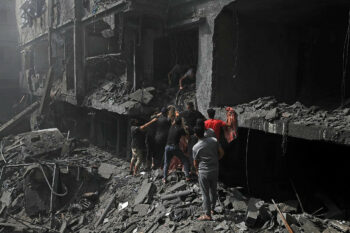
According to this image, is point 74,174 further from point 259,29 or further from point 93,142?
point 259,29

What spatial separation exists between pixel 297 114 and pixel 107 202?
6597 millimetres

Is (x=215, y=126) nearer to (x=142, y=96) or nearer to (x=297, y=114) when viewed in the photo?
(x=297, y=114)

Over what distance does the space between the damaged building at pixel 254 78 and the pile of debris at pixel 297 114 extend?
0.03 m

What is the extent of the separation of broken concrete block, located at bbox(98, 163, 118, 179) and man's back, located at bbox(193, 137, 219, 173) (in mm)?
5872

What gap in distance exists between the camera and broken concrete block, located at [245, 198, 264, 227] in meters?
6.27

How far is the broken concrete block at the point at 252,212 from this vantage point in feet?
20.6

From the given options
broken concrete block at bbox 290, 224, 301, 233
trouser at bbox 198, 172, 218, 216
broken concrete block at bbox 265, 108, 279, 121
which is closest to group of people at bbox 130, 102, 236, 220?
trouser at bbox 198, 172, 218, 216

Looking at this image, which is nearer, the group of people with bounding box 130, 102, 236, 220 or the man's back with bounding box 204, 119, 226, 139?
the group of people with bounding box 130, 102, 236, 220

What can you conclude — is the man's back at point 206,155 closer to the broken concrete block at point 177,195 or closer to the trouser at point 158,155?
the broken concrete block at point 177,195

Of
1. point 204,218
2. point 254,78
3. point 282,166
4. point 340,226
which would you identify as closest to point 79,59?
point 254,78

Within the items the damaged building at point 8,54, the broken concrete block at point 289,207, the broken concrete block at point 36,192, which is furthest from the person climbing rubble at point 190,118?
the damaged building at point 8,54

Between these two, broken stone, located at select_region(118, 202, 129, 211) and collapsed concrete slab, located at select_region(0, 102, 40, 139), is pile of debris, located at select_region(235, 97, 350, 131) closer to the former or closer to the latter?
broken stone, located at select_region(118, 202, 129, 211)

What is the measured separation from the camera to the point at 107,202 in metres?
9.67

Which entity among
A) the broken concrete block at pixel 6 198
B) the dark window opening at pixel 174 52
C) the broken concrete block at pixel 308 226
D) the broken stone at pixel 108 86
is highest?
the dark window opening at pixel 174 52
